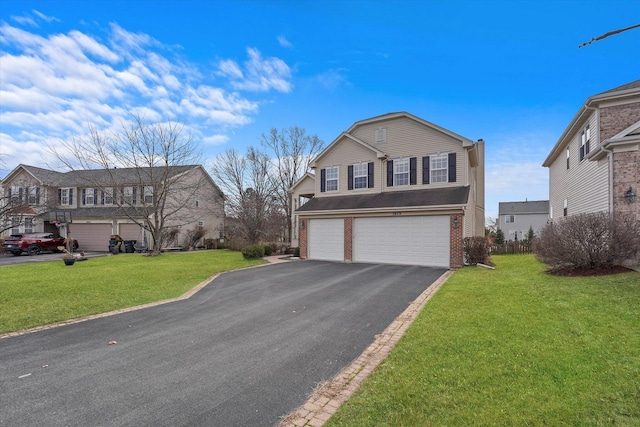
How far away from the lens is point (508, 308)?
21.5 ft

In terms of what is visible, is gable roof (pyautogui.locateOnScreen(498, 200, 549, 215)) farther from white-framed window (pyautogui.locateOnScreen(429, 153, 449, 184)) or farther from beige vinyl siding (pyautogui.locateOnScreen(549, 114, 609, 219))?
white-framed window (pyautogui.locateOnScreen(429, 153, 449, 184))

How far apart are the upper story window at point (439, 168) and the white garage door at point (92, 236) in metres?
25.8

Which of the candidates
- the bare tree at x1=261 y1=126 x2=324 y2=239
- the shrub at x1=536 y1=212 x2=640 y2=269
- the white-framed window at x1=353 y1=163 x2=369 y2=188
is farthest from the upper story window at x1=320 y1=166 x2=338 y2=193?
the bare tree at x1=261 y1=126 x2=324 y2=239

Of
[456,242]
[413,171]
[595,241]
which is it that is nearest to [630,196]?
[595,241]

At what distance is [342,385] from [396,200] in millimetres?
13088

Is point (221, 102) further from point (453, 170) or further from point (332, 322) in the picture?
point (332, 322)

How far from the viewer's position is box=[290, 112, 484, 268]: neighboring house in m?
14.9

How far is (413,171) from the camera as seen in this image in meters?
17.2

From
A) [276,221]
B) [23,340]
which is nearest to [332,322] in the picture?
[23,340]

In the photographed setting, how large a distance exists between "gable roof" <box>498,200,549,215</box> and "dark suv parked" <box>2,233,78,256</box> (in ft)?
172

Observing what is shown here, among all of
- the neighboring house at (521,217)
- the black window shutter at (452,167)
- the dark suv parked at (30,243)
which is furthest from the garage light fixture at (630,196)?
the neighboring house at (521,217)

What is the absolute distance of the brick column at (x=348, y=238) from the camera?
55.9ft

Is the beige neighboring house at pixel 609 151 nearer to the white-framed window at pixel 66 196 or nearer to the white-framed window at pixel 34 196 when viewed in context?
the white-framed window at pixel 34 196

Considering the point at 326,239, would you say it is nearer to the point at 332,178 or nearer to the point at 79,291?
the point at 332,178
